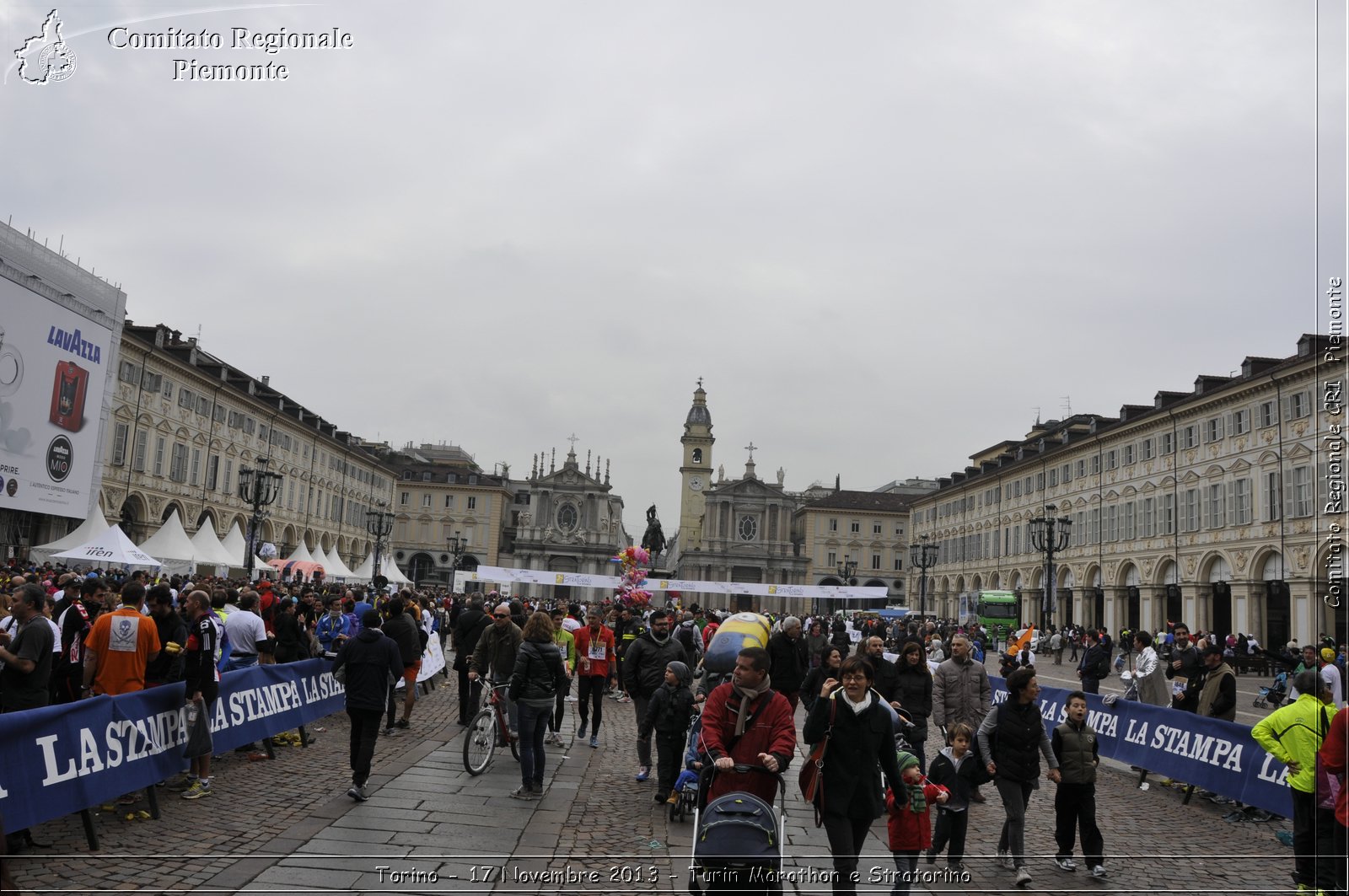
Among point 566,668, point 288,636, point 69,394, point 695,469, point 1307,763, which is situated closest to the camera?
point 1307,763

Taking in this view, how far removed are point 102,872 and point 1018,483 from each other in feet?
195

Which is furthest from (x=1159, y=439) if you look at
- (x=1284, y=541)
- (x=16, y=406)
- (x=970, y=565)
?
(x=16, y=406)

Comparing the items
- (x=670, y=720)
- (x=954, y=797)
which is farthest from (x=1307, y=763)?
(x=670, y=720)

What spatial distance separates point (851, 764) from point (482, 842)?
3373mm

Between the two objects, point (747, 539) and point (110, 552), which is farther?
point (747, 539)

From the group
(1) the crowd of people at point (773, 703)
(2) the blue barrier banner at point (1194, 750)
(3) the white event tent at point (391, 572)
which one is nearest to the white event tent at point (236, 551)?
(3) the white event tent at point (391, 572)

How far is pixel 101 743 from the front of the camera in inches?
295

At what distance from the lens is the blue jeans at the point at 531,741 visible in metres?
9.52

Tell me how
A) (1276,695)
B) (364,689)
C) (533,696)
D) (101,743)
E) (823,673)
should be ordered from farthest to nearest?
(1276,695) → (823,673) → (533,696) → (364,689) → (101,743)

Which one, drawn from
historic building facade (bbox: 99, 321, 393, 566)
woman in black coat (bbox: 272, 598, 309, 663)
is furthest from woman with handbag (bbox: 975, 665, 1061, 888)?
historic building facade (bbox: 99, 321, 393, 566)

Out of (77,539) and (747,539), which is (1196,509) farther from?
(747,539)

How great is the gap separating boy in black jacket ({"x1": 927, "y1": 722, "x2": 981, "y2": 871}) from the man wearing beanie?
4807mm

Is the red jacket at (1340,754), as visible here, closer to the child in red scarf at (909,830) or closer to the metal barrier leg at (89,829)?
the child in red scarf at (909,830)

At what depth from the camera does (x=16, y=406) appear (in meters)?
30.3
